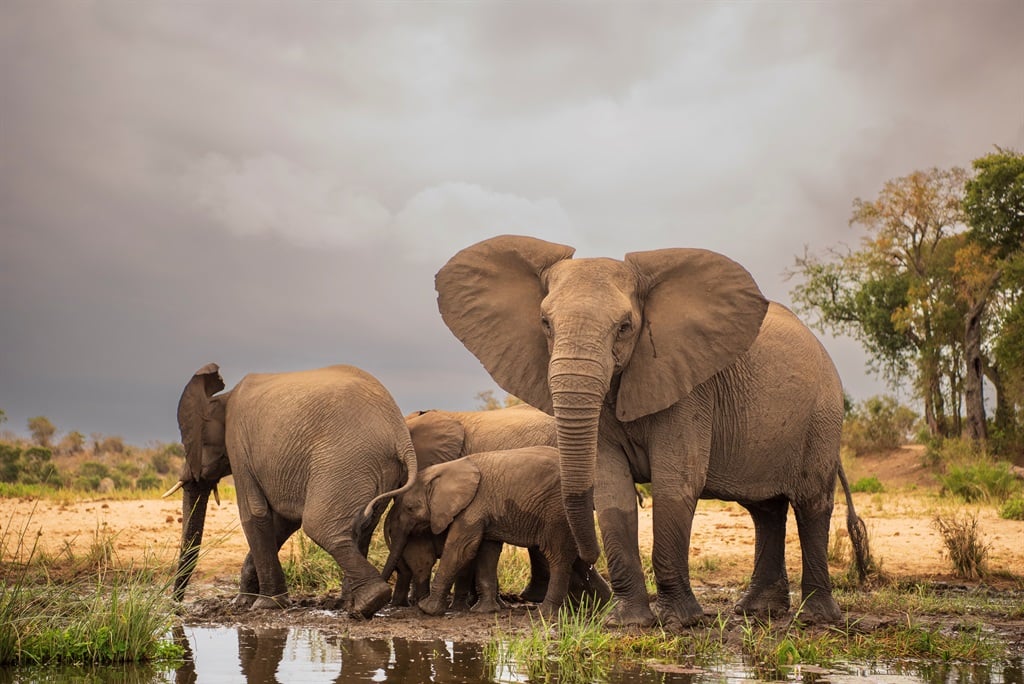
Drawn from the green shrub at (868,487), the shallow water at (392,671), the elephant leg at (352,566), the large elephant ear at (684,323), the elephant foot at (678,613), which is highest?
the large elephant ear at (684,323)

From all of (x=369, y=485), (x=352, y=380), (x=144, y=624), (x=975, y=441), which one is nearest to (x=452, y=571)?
(x=369, y=485)

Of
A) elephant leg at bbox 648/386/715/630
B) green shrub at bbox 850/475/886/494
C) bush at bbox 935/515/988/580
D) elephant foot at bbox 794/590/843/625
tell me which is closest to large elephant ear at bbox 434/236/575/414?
elephant leg at bbox 648/386/715/630

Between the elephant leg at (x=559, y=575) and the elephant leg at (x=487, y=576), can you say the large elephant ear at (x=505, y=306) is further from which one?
the elephant leg at (x=487, y=576)

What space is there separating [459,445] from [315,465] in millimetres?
1734

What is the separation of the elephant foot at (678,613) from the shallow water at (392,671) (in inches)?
40.2

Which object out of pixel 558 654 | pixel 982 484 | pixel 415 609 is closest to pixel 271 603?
pixel 415 609


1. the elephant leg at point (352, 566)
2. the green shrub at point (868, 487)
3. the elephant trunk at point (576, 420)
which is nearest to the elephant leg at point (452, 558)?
the elephant leg at point (352, 566)

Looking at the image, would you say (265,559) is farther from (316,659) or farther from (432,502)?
(316,659)

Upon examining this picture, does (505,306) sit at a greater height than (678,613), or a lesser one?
greater

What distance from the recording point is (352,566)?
9.12 meters

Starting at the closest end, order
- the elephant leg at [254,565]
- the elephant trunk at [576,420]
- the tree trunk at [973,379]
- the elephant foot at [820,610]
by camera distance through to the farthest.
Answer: the elephant trunk at [576,420]
the elephant foot at [820,610]
the elephant leg at [254,565]
the tree trunk at [973,379]

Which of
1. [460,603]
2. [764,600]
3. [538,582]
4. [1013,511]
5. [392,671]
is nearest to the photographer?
[392,671]

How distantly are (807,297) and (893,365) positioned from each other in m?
3.80

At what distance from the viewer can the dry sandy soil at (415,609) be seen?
353 inches
